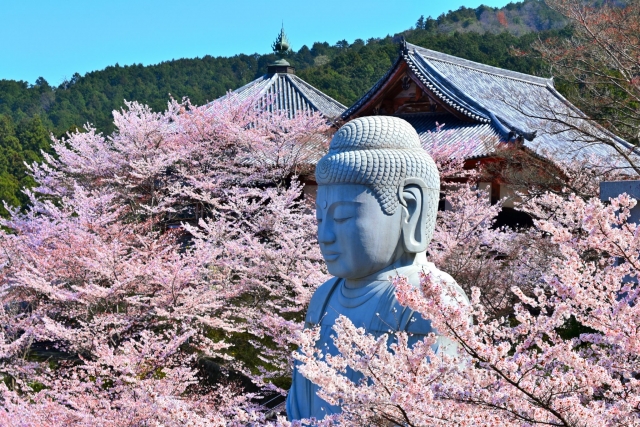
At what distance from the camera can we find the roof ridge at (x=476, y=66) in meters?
19.1

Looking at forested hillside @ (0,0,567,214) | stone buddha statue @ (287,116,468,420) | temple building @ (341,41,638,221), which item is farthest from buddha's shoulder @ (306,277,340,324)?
forested hillside @ (0,0,567,214)

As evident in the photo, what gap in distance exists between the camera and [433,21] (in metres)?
74.2

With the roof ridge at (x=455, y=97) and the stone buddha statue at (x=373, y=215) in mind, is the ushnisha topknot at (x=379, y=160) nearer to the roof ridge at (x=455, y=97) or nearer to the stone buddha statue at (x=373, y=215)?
the stone buddha statue at (x=373, y=215)

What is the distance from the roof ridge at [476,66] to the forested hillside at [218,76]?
7771mm

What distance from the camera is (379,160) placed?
10.9 ft

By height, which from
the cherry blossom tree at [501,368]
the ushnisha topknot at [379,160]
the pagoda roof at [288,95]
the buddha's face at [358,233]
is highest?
the pagoda roof at [288,95]

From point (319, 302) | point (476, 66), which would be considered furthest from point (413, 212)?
point (476, 66)

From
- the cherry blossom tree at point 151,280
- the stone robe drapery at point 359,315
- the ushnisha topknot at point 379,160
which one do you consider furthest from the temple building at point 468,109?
the stone robe drapery at point 359,315

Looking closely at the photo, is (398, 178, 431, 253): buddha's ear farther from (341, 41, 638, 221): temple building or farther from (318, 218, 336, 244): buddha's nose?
(341, 41, 638, 221): temple building

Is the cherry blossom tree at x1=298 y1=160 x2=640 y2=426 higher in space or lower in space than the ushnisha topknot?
lower

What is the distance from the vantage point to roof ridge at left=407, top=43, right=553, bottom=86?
19120 millimetres

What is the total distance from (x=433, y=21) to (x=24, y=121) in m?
45.7

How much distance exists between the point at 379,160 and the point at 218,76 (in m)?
61.4

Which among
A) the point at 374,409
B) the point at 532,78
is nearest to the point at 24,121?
the point at 532,78
